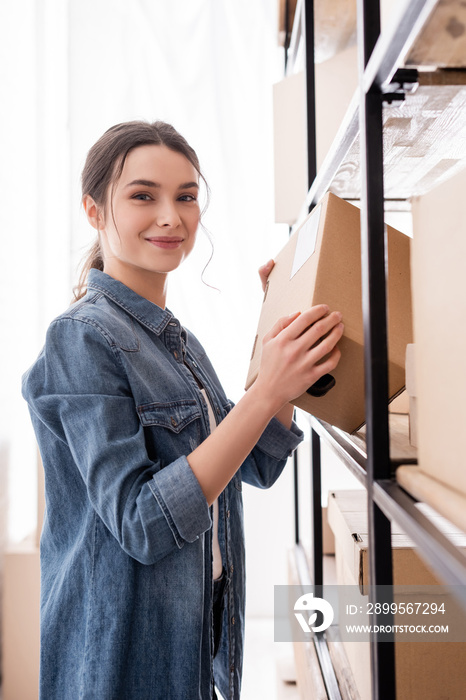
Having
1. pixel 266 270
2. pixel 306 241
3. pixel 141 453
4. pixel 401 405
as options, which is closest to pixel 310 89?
pixel 266 270

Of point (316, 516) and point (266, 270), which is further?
point (316, 516)

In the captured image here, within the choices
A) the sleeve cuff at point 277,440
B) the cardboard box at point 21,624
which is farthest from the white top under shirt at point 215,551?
the cardboard box at point 21,624

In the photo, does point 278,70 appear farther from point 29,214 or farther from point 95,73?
point 29,214

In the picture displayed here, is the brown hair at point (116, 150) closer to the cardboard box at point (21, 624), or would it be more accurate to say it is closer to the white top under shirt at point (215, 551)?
the white top under shirt at point (215, 551)

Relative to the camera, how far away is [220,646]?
3.55 ft

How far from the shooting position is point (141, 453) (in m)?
0.85

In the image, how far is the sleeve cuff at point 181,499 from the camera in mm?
808

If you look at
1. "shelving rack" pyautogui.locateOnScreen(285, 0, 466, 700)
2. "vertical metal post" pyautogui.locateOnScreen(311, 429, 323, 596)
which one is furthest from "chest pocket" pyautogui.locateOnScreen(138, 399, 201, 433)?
"vertical metal post" pyautogui.locateOnScreen(311, 429, 323, 596)

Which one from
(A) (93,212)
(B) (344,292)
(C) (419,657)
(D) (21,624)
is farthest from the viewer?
(D) (21,624)

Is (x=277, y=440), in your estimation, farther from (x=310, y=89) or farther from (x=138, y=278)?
(x=310, y=89)

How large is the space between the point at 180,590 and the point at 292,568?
1097mm

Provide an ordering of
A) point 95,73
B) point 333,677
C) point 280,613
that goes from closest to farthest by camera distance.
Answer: point 333,677, point 280,613, point 95,73

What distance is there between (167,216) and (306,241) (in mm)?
286

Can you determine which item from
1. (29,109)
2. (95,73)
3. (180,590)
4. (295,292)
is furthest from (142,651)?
(95,73)
